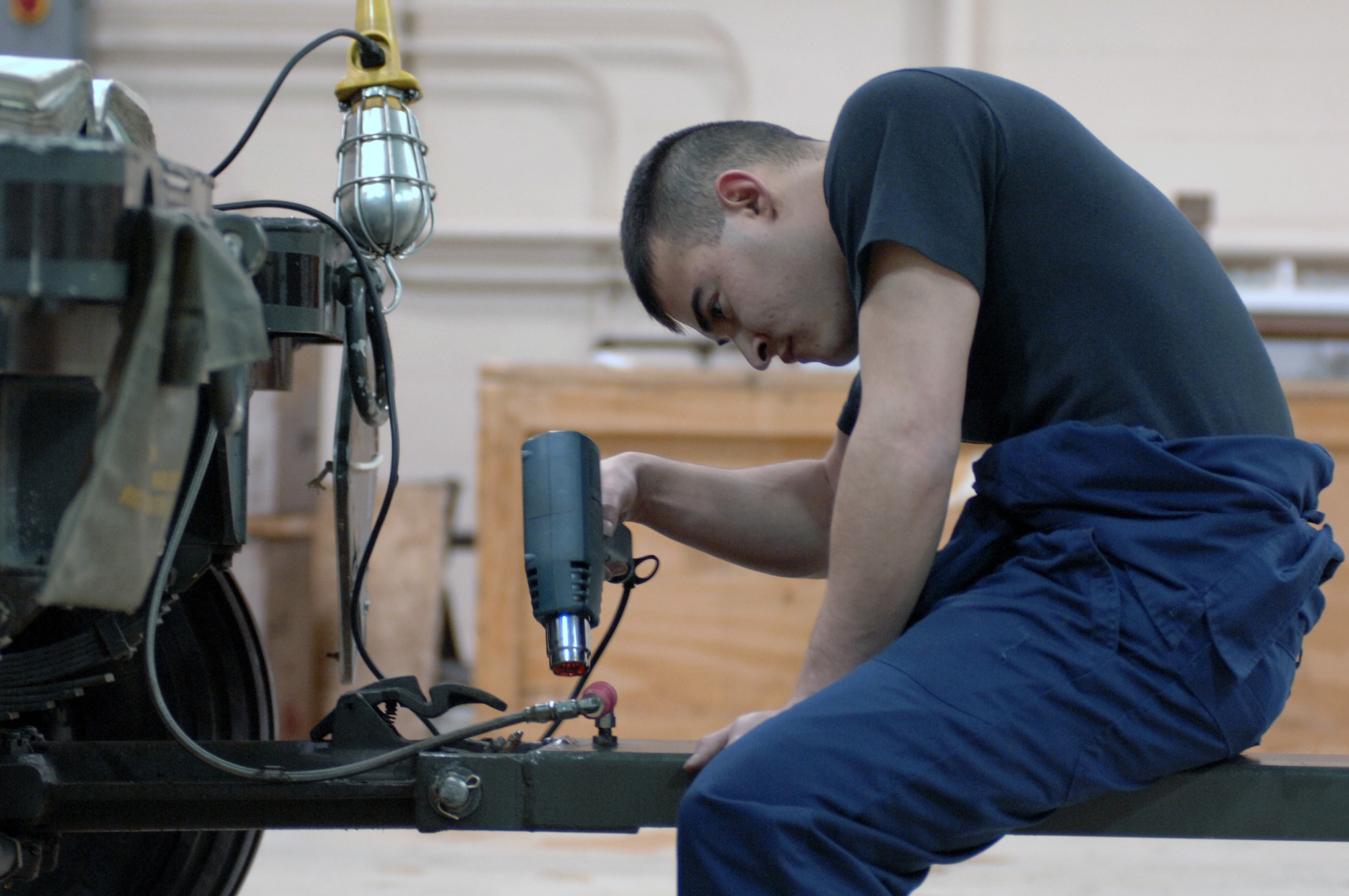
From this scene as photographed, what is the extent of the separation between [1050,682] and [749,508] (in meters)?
0.45

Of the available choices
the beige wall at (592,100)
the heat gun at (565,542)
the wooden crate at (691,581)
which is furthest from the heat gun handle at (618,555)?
the beige wall at (592,100)

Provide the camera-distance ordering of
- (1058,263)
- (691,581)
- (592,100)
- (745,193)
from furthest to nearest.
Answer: (592,100) → (691,581) → (745,193) → (1058,263)

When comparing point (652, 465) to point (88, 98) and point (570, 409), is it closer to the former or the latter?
point (88, 98)

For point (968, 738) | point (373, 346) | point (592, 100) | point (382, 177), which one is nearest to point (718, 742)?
point (968, 738)

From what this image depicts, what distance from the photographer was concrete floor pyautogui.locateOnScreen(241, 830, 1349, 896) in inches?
63.1

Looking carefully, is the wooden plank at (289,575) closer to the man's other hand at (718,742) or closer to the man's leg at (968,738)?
the man's other hand at (718,742)

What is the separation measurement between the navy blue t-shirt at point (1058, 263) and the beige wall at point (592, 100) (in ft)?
7.69

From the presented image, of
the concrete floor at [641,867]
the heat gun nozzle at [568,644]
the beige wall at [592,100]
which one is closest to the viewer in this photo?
the heat gun nozzle at [568,644]

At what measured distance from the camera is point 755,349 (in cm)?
100

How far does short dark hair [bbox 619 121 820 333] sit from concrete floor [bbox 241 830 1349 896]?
1.01 m

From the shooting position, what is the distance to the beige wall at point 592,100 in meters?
3.17

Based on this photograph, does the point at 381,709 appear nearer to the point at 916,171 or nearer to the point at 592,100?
the point at 916,171

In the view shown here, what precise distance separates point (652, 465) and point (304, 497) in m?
1.87

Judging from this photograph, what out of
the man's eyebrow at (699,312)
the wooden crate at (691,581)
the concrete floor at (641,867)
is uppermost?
the man's eyebrow at (699,312)
